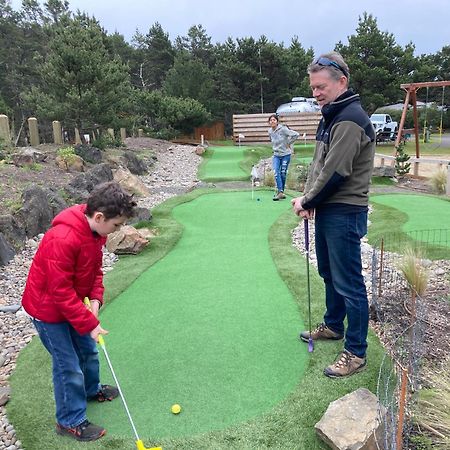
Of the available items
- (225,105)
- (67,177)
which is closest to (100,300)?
(67,177)

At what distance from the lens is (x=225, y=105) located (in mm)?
26156

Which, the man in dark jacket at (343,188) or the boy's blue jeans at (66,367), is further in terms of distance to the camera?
the man in dark jacket at (343,188)

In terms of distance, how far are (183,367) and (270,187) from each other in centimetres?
682

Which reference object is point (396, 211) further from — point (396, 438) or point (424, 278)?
→ point (396, 438)

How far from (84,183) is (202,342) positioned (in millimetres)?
5399

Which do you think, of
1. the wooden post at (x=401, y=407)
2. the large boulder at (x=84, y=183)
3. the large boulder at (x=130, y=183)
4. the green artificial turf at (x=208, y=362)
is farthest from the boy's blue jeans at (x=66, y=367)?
the large boulder at (x=130, y=183)

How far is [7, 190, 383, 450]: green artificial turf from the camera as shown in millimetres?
2148

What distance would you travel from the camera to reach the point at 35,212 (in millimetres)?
5609

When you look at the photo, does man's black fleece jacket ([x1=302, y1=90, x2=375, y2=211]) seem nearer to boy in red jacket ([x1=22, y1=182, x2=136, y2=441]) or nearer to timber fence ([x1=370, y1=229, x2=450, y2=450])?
timber fence ([x1=370, y1=229, x2=450, y2=450])

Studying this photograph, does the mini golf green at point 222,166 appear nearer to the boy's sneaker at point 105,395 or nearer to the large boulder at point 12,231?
the large boulder at point 12,231

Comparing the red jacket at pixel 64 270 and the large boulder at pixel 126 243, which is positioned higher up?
the red jacket at pixel 64 270

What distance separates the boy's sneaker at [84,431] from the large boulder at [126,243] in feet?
9.89

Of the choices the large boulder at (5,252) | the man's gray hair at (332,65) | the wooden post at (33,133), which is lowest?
the large boulder at (5,252)

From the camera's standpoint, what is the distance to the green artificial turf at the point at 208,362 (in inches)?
84.6
